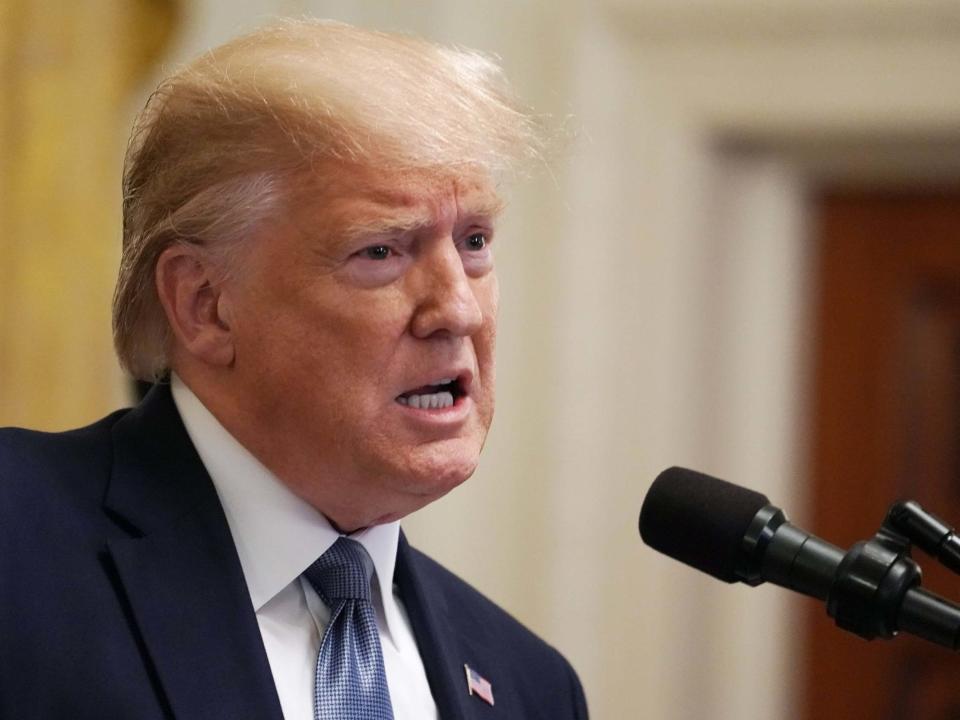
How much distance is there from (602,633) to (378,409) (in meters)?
2.73

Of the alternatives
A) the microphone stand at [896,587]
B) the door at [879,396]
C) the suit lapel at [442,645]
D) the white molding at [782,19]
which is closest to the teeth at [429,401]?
the suit lapel at [442,645]

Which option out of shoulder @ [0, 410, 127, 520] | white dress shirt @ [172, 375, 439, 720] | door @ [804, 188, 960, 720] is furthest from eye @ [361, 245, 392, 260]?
door @ [804, 188, 960, 720]

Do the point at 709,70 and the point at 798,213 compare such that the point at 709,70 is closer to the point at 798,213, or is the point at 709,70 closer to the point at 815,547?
the point at 798,213

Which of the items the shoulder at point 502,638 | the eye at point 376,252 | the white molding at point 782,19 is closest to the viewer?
the eye at point 376,252

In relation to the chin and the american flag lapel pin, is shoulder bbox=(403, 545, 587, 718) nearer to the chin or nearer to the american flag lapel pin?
the american flag lapel pin

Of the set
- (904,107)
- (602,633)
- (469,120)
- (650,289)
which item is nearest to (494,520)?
(602,633)

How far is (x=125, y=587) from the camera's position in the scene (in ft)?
5.05

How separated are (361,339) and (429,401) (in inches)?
4.3

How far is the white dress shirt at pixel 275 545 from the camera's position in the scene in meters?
1.66

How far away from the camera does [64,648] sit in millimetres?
1463

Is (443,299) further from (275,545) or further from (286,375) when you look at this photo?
(275,545)

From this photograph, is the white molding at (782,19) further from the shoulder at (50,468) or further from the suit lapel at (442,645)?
the shoulder at (50,468)

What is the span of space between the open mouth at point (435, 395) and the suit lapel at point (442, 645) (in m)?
0.28

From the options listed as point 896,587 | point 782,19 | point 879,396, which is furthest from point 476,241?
point 879,396
